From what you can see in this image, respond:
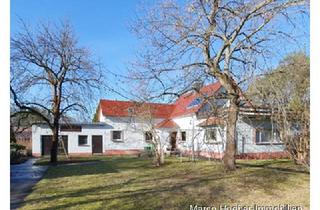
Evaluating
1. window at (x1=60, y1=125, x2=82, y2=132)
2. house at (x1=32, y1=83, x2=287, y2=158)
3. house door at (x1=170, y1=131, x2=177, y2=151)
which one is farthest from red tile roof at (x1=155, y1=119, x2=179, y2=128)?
window at (x1=60, y1=125, x2=82, y2=132)

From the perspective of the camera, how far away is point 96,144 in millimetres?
31562

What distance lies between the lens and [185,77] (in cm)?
1222

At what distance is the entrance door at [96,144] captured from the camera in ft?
103

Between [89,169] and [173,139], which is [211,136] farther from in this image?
[89,169]

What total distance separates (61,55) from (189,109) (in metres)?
12.7

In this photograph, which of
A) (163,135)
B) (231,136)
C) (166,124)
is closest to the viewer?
(231,136)

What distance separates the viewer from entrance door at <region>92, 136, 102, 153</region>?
1240 inches

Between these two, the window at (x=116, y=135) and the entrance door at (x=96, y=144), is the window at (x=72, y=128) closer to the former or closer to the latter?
the entrance door at (x=96, y=144)

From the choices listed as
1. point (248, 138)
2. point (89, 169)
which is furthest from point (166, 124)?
point (89, 169)

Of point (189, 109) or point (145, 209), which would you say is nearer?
point (145, 209)

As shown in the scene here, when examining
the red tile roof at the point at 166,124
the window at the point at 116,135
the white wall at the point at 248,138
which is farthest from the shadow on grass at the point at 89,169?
the window at the point at 116,135

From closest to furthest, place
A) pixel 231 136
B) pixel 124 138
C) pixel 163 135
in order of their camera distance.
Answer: pixel 231 136 < pixel 163 135 < pixel 124 138
